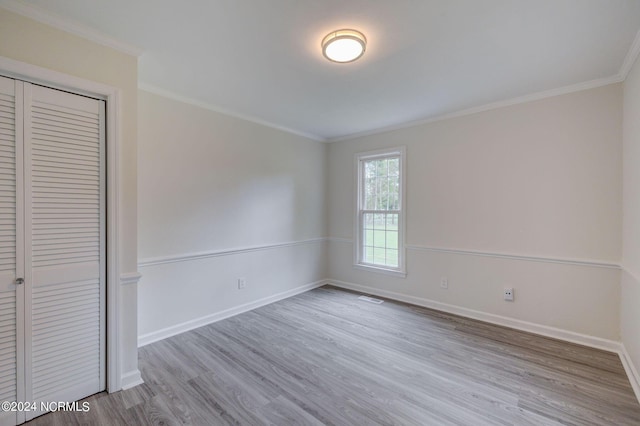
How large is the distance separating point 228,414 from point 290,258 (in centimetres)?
253

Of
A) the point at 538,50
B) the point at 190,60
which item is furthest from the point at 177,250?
the point at 538,50

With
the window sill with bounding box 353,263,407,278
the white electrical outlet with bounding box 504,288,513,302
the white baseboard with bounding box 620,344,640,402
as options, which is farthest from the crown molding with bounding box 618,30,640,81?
the window sill with bounding box 353,263,407,278

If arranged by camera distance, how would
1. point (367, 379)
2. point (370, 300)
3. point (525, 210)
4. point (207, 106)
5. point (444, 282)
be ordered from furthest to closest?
point (370, 300), point (444, 282), point (207, 106), point (525, 210), point (367, 379)

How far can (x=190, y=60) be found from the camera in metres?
2.29

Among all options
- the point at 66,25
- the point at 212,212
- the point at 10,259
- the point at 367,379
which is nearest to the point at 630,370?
the point at 367,379

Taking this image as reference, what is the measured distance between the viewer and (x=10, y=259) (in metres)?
1.70

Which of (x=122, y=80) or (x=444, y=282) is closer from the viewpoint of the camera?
(x=122, y=80)

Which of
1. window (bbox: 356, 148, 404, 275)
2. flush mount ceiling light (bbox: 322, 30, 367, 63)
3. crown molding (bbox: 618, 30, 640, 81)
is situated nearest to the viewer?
flush mount ceiling light (bbox: 322, 30, 367, 63)

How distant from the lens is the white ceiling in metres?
1.68

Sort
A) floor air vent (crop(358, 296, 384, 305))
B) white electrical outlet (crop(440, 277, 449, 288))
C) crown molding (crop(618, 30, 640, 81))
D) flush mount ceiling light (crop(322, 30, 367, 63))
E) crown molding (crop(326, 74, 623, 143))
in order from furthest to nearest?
floor air vent (crop(358, 296, 384, 305)), white electrical outlet (crop(440, 277, 449, 288)), crown molding (crop(326, 74, 623, 143)), crown molding (crop(618, 30, 640, 81)), flush mount ceiling light (crop(322, 30, 367, 63))

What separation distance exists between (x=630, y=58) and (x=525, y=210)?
1.48 m

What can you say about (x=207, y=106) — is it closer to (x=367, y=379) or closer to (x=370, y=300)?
(x=367, y=379)

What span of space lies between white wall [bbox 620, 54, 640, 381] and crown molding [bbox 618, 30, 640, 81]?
5 cm

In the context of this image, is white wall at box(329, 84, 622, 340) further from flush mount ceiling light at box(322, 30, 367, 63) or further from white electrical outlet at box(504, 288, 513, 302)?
flush mount ceiling light at box(322, 30, 367, 63)
